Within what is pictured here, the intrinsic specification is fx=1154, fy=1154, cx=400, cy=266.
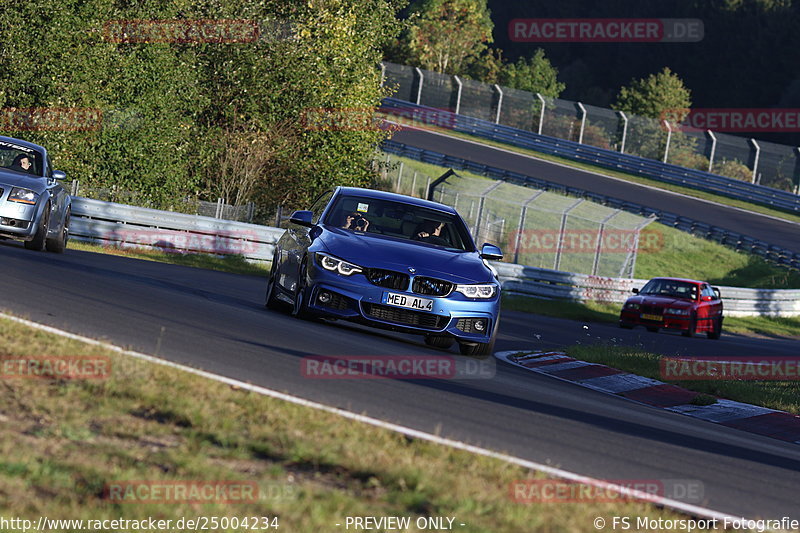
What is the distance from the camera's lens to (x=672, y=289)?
2731 centimetres

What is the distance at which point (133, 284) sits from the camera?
14086mm

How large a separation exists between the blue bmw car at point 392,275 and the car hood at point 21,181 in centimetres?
523

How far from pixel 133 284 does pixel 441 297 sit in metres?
4.43

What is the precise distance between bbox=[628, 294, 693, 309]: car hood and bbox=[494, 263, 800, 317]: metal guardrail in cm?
447

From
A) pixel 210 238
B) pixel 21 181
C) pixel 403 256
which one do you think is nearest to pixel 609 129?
pixel 210 238

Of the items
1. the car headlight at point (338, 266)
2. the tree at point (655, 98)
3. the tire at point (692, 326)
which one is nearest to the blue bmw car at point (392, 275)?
the car headlight at point (338, 266)

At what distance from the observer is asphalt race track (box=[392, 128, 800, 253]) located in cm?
4616

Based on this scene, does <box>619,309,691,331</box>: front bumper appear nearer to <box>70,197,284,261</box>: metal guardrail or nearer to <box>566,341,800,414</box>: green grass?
<box>70,197,284,261</box>: metal guardrail

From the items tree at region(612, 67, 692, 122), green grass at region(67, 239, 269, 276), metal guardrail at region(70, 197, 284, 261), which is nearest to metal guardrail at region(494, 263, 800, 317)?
metal guardrail at region(70, 197, 284, 261)

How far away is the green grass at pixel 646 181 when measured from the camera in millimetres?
51000

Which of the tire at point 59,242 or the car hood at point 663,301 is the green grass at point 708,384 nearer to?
the tire at point 59,242

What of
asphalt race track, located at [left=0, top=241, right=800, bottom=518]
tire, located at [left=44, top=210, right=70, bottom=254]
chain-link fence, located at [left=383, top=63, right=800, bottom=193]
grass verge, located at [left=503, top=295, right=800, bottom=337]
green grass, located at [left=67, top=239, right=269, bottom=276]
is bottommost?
grass verge, located at [left=503, top=295, right=800, bottom=337]

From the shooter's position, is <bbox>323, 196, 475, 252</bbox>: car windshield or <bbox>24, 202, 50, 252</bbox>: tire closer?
Answer: <bbox>323, 196, 475, 252</bbox>: car windshield

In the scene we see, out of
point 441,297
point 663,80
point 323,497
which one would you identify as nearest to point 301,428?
point 323,497
